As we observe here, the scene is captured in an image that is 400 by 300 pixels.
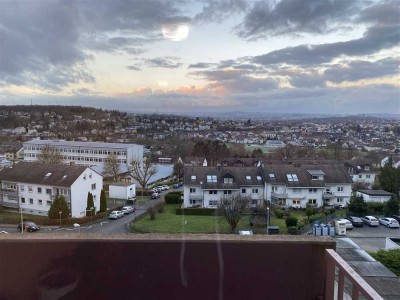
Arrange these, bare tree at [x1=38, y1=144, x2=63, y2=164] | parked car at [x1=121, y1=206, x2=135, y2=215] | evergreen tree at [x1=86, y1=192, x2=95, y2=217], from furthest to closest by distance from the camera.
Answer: bare tree at [x1=38, y1=144, x2=63, y2=164]
parked car at [x1=121, y1=206, x2=135, y2=215]
evergreen tree at [x1=86, y1=192, x2=95, y2=217]

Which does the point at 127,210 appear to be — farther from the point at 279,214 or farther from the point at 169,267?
the point at 169,267

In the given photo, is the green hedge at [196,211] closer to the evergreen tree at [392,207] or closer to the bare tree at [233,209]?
the bare tree at [233,209]

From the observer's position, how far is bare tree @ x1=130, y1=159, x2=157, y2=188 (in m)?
14.0

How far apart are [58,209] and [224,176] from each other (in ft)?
17.3

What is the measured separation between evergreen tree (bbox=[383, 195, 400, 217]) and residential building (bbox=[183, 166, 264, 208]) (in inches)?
149

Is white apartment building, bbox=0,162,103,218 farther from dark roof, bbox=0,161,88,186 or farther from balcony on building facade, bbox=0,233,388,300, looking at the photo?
balcony on building facade, bbox=0,233,388,300

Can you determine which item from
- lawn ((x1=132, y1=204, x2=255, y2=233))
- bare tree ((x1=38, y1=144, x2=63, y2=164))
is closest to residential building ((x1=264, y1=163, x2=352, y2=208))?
lawn ((x1=132, y1=204, x2=255, y2=233))

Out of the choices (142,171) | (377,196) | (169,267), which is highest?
(169,267)

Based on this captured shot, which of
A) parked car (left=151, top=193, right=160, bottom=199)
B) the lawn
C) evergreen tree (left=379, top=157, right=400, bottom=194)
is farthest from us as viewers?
parked car (left=151, top=193, right=160, bottom=199)

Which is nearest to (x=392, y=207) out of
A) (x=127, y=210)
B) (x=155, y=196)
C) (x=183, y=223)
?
(x=183, y=223)

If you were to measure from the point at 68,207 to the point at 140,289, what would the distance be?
9.22 m

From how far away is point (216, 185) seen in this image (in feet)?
37.3

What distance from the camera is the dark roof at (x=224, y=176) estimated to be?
11.4 m

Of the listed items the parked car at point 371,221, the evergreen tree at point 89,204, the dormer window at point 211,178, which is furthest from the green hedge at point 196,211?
the parked car at point 371,221
